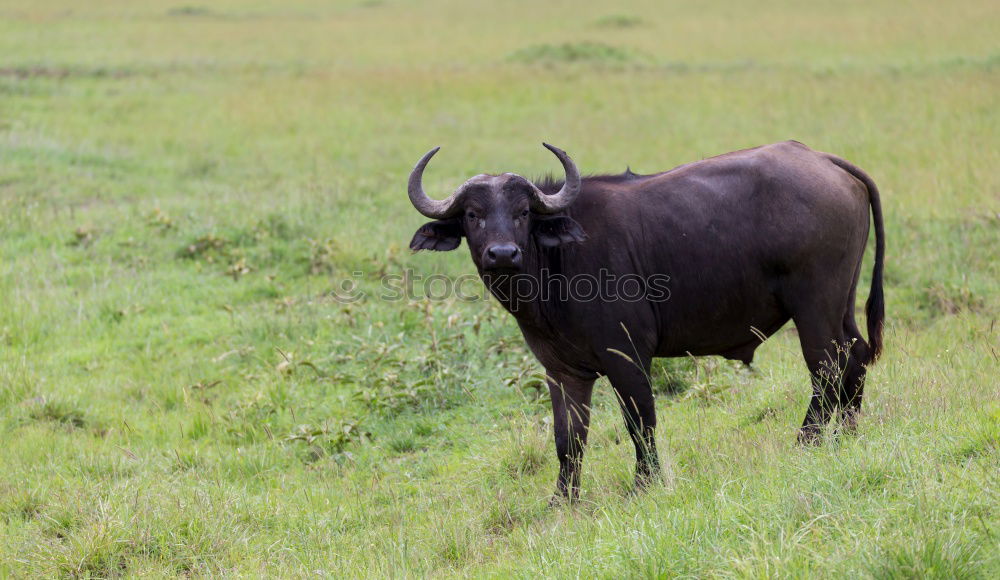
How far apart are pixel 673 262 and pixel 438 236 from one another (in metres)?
1.45

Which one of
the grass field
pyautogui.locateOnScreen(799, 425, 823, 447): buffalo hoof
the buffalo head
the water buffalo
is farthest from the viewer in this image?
the water buffalo

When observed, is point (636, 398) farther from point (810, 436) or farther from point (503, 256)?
point (503, 256)

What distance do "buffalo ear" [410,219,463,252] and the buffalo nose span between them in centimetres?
71

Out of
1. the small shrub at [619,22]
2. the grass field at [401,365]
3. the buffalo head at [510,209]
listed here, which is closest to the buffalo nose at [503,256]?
the buffalo head at [510,209]

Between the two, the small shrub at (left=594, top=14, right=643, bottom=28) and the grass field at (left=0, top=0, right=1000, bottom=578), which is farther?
the small shrub at (left=594, top=14, right=643, bottom=28)

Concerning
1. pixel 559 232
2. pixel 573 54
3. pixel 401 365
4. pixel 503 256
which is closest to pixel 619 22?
pixel 573 54

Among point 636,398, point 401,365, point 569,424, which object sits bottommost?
point 401,365

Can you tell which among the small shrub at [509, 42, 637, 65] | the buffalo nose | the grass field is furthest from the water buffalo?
the small shrub at [509, 42, 637, 65]

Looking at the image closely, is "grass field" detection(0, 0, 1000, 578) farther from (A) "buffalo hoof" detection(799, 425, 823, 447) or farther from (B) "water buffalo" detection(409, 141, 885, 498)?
(B) "water buffalo" detection(409, 141, 885, 498)

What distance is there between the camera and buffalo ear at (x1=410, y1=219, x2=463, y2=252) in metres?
5.90

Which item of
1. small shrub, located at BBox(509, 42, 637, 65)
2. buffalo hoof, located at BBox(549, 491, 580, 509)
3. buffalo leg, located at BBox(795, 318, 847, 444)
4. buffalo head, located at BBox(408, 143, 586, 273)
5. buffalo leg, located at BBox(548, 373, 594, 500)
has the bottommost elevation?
buffalo hoof, located at BBox(549, 491, 580, 509)

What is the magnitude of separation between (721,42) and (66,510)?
994 inches

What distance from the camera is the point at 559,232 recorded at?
564 cm

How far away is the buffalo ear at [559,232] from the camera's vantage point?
18.4 ft
